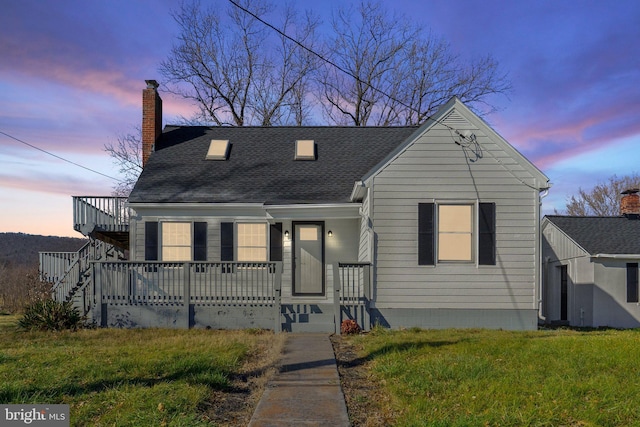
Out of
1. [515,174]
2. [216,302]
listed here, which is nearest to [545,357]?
[515,174]

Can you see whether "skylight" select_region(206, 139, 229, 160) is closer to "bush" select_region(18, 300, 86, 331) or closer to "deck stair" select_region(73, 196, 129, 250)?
"deck stair" select_region(73, 196, 129, 250)

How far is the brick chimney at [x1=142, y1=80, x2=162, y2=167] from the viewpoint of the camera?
17203mm

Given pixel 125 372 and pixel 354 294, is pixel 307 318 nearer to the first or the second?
pixel 354 294

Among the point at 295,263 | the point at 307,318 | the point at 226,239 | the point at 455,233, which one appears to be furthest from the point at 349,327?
the point at 226,239

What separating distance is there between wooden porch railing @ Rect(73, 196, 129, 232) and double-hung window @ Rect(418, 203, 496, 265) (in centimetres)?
867

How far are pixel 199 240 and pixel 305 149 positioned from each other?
14.6ft

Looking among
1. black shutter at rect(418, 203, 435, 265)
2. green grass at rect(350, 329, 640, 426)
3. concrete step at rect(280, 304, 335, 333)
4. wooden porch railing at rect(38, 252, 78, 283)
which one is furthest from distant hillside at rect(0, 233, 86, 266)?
green grass at rect(350, 329, 640, 426)

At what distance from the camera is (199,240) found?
14.7 metres

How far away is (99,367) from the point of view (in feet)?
25.2

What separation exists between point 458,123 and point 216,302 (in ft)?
22.5

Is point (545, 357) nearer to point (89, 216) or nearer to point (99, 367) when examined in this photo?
point (99, 367)

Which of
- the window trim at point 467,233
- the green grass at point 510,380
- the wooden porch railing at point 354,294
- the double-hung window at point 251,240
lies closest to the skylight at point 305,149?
the double-hung window at point 251,240

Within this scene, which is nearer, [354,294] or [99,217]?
[354,294]

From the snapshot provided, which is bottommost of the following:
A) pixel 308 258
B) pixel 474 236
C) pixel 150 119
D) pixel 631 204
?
pixel 308 258
